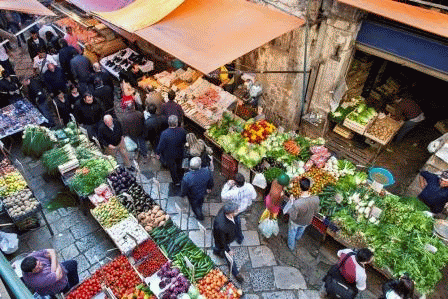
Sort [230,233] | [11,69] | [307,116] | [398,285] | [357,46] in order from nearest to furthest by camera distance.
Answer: [398,285], [230,233], [357,46], [307,116], [11,69]

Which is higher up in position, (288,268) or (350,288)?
(350,288)

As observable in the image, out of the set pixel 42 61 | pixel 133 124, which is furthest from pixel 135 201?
pixel 42 61

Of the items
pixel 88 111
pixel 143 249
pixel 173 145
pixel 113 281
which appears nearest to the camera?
pixel 113 281

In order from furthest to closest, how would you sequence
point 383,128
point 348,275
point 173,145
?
point 383,128 < point 173,145 < point 348,275

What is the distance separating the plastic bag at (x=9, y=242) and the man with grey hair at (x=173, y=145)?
318cm

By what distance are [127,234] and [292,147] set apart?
3919mm

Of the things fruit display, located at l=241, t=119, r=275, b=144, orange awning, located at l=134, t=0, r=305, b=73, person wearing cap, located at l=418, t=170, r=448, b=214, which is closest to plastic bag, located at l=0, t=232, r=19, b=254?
orange awning, located at l=134, t=0, r=305, b=73

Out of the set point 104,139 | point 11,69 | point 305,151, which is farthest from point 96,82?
point 305,151

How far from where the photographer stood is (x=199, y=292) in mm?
5516

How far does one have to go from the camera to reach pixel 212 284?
559 cm

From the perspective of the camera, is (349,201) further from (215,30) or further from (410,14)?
(215,30)

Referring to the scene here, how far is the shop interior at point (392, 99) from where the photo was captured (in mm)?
8602

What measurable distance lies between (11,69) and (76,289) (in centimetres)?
780

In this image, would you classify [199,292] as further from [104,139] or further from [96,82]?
[96,82]
